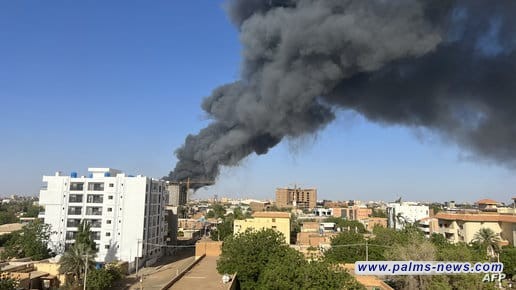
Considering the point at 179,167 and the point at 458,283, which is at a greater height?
the point at 179,167

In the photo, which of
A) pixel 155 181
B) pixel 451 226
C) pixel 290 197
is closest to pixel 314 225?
pixel 451 226

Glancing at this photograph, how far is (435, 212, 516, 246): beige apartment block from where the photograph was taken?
1675 inches

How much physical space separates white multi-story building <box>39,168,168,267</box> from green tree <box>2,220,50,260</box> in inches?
33.5

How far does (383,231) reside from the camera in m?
40.5

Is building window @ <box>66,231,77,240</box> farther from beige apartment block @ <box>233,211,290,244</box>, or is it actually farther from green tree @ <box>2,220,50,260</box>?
beige apartment block @ <box>233,211,290,244</box>

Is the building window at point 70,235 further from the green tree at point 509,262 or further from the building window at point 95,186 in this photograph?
the green tree at point 509,262

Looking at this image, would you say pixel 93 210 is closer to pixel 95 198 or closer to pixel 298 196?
pixel 95 198

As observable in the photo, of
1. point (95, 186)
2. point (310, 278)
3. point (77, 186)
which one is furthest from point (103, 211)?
point (310, 278)

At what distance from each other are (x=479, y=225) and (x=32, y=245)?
1805 inches

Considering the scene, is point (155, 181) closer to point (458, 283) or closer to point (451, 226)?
point (458, 283)

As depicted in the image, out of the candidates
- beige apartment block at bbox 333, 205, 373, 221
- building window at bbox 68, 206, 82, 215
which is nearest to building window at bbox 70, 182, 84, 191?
building window at bbox 68, 206, 82, 215

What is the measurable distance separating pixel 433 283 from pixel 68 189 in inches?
1297

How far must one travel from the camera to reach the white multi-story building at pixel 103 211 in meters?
37.9

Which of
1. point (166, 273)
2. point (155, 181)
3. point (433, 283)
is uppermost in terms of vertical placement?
point (155, 181)
